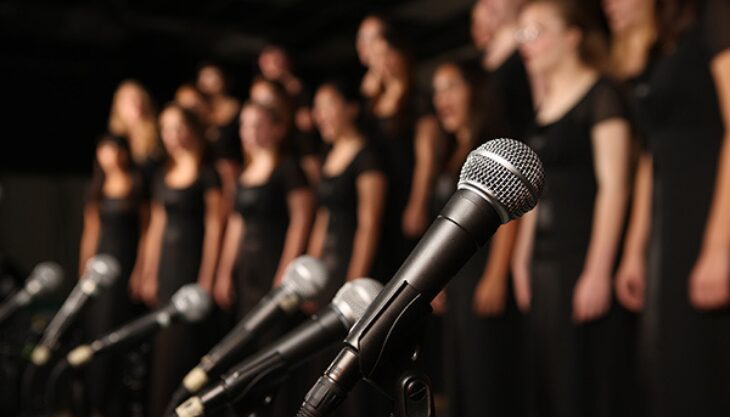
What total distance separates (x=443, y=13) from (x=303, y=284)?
5.01 meters

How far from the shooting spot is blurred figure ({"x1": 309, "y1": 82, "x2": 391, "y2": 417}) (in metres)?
3.35

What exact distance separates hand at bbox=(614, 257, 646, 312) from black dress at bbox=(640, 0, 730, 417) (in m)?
0.17

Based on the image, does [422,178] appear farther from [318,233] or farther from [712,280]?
[712,280]

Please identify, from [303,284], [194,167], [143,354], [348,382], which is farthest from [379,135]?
[348,382]

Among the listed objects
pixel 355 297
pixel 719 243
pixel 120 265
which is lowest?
pixel 120 265

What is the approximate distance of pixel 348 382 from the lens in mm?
930

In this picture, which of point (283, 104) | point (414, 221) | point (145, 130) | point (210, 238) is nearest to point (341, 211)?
point (414, 221)

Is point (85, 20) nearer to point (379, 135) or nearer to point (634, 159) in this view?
point (379, 135)

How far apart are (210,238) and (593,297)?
2300mm

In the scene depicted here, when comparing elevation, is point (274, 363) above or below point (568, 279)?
above

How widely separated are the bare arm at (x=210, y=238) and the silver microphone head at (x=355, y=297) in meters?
2.93

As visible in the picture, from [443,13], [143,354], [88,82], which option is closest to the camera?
[143,354]

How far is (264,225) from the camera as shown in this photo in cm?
374

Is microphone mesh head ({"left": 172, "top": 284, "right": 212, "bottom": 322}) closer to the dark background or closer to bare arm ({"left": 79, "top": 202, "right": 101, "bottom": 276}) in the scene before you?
bare arm ({"left": 79, "top": 202, "right": 101, "bottom": 276})
